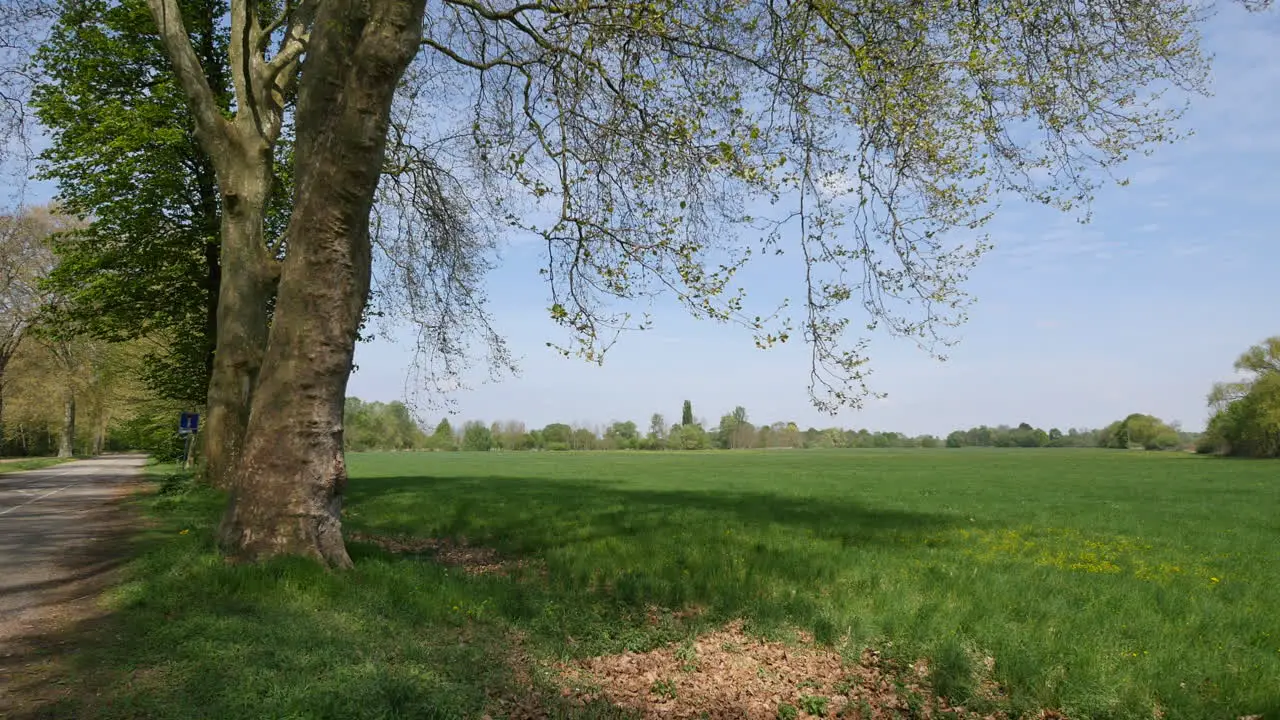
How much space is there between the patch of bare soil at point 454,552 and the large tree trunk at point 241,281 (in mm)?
4648

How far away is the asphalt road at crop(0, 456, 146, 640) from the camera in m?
7.61

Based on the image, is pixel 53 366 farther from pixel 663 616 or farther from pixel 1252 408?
pixel 1252 408

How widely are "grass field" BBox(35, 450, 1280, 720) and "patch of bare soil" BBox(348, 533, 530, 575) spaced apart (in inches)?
7.2

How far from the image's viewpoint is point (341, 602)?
733 centimetres

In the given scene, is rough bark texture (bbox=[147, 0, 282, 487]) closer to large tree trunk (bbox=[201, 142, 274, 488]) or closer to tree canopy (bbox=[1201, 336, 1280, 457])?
large tree trunk (bbox=[201, 142, 274, 488])

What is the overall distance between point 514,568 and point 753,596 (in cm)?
377

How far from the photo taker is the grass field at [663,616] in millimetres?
5477

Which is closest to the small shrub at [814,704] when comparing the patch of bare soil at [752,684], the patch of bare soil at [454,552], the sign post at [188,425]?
the patch of bare soil at [752,684]

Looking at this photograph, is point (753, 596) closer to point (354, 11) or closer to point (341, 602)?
point (341, 602)

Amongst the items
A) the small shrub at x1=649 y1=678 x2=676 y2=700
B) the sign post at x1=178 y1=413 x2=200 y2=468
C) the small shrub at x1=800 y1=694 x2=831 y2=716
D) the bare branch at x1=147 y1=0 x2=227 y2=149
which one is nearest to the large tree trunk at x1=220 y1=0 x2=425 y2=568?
the small shrub at x1=649 y1=678 x2=676 y2=700

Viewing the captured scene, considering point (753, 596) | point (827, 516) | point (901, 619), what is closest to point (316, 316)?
point (753, 596)

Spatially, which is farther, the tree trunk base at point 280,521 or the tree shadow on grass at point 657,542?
the tree shadow on grass at point 657,542

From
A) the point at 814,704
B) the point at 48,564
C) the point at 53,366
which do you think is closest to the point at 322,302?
the point at 48,564

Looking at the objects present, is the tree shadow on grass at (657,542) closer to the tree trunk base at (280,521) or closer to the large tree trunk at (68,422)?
the tree trunk base at (280,521)
